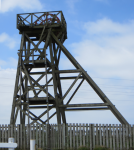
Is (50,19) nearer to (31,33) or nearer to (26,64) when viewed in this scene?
(31,33)

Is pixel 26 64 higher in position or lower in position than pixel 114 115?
higher

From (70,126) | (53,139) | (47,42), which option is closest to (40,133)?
(53,139)

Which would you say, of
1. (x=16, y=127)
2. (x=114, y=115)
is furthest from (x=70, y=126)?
(x=114, y=115)

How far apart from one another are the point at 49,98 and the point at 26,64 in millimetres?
3717

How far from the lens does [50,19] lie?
23.8m

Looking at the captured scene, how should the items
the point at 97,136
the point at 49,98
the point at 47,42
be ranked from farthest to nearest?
the point at 47,42 < the point at 49,98 < the point at 97,136

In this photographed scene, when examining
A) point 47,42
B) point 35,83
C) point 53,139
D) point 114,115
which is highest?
point 47,42

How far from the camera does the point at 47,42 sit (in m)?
23.4

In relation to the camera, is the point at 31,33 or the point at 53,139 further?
the point at 31,33

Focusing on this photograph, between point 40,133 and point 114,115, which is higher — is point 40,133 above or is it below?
below

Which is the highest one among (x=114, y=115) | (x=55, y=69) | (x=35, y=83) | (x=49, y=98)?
(x=55, y=69)

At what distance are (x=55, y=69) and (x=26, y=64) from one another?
124 inches

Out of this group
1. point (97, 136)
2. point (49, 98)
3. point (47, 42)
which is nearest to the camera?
point (97, 136)

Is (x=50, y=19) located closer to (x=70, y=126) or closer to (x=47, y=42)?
(x=47, y=42)
